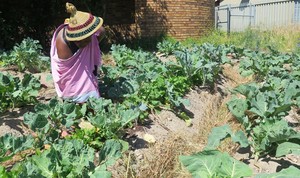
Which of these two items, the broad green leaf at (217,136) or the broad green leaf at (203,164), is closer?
the broad green leaf at (203,164)

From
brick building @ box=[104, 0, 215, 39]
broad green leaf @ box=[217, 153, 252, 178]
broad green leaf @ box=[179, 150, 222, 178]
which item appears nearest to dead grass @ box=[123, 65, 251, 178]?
broad green leaf @ box=[179, 150, 222, 178]

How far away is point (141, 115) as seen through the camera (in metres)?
3.93

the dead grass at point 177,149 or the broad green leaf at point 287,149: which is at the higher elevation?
the broad green leaf at point 287,149

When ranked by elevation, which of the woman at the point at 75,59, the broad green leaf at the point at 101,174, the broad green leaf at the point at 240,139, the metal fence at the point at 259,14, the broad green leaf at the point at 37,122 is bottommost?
the metal fence at the point at 259,14

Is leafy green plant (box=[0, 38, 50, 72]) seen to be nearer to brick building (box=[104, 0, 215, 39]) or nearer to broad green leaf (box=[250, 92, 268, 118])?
broad green leaf (box=[250, 92, 268, 118])

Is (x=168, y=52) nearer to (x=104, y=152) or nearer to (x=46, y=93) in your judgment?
(x=46, y=93)

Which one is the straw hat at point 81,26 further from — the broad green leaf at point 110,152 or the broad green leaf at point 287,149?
the broad green leaf at point 287,149

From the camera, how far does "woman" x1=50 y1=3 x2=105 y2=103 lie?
154 inches

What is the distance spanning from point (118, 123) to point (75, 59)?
1.08m

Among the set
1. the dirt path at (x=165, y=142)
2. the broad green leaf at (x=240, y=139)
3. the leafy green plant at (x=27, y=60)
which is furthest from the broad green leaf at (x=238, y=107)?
the leafy green plant at (x=27, y=60)

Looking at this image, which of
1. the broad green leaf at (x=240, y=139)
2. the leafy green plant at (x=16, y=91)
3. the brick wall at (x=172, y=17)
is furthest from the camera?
the brick wall at (x=172, y=17)

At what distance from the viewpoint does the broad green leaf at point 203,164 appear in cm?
239

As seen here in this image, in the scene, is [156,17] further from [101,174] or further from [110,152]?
[101,174]

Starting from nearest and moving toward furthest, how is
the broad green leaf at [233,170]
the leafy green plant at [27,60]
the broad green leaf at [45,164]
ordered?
the broad green leaf at [233,170], the broad green leaf at [45,164], the leafy green plant at [27,60]
